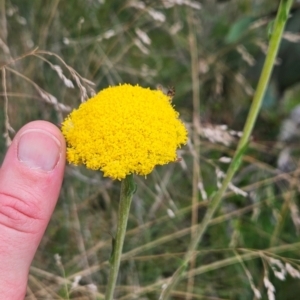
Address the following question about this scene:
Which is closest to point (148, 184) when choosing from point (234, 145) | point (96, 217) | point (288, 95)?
point (96, 217)

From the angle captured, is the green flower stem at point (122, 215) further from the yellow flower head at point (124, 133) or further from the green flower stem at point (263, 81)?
the green flower stem at point (263, 81)

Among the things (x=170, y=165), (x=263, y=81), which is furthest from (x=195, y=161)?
(x=263, y=81)

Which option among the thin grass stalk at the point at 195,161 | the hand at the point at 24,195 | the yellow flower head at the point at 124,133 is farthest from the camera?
the thin grass stalk at the point at 195,161

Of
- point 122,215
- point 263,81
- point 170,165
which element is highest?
point 170,165

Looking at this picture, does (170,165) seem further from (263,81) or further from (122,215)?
(122,215)

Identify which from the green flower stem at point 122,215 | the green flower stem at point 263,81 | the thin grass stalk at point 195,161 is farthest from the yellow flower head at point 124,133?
the thin grass stalk at point 195,161

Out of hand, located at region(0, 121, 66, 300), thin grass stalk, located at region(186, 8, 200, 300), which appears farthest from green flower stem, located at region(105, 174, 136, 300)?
thin grass stalk, located at region(186, 8, 200, 300)
